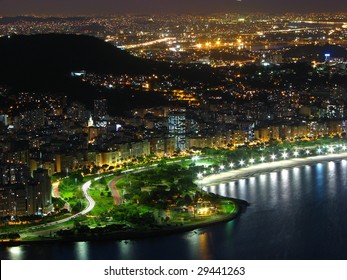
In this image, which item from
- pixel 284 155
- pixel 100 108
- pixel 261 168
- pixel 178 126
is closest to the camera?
pixel 261 168

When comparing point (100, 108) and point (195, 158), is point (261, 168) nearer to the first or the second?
point (195, 158)

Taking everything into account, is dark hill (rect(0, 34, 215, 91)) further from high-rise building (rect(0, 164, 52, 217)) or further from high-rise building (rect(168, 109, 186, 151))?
high-rise building (rect(0, 164, 52, 217))

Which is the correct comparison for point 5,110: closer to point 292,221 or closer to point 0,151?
point 0,151

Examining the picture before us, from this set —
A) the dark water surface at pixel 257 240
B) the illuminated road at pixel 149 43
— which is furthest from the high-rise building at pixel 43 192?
the illuminated road at pixel 149 43

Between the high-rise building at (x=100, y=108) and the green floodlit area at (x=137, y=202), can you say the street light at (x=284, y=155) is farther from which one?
the high-rise building at (x=100, y=108)

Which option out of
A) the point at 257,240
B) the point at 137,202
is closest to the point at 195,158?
the point at 137,202

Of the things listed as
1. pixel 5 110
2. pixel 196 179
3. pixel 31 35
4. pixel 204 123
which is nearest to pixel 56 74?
pixel 31 35

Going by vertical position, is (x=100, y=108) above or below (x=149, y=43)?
below
